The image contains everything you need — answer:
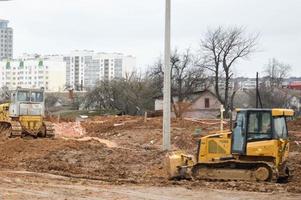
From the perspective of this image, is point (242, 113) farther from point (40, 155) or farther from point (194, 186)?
point (40, 155)

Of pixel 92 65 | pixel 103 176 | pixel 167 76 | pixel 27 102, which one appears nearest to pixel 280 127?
pixel 103 176

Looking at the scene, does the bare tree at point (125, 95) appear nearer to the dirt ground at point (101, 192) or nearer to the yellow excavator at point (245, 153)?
the yellow excavator at point (245, 153)

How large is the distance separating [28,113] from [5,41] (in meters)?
108

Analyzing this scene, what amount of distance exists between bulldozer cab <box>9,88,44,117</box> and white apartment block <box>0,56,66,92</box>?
103956 millimetres

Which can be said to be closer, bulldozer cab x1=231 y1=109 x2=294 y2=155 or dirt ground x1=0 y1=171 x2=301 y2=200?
dirt ground x1=0 y1=171 x2=301 y2=200

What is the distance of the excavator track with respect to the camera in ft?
52.3

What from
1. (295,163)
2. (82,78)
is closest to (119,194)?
(295,163)

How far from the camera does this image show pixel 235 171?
53.6ft

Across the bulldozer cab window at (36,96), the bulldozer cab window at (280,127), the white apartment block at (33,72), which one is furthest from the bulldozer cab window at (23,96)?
the white apartment block at (33,72)

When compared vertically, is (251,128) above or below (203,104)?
above

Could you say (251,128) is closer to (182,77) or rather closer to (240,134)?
(240,134)

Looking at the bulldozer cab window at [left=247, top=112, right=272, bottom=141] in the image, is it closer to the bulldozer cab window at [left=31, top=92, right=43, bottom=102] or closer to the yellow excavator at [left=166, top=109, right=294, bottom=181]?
the yellow excavator at [left=166, top=109, right=294, bottom=181]

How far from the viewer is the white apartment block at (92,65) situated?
508 ft

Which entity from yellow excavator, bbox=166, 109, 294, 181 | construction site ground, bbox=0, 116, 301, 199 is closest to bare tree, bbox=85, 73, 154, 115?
construction site ground, bbox=0, 116, 301, 199
